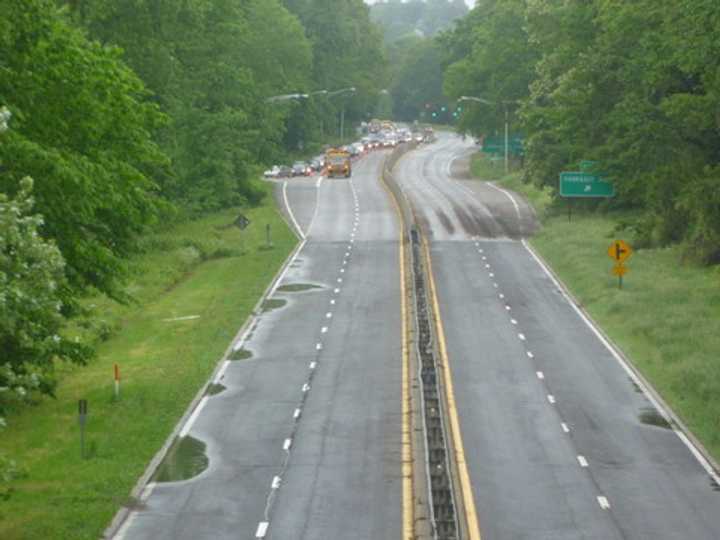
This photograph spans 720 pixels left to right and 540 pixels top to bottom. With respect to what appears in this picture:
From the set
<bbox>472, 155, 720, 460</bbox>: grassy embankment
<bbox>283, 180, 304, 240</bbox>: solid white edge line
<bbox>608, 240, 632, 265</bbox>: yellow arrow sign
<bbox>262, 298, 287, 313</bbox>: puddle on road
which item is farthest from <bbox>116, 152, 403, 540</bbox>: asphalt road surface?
<bbox>283, 180, 304, 240</bbox>: solid white edge line

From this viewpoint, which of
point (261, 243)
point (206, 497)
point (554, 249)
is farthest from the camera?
point (261, 243)

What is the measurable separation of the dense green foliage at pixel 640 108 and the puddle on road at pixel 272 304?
16407 mm

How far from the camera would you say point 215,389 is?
125ft

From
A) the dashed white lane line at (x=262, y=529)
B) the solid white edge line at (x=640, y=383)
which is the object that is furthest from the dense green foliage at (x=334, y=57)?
the dashed white lane line at (x=262, y=529)

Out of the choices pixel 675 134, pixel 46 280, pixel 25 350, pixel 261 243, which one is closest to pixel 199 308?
pixel 261 243

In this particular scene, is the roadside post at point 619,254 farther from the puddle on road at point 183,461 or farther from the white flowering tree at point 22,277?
the white flowering tree at point 22,277

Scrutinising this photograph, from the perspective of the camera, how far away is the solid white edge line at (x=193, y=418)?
Result: 33.2m

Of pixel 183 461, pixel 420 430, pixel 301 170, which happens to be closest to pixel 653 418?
pixel 420 430

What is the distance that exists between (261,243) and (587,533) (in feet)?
162

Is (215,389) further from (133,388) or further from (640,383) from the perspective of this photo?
(640,383)

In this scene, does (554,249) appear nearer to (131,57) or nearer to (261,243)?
(261,243)

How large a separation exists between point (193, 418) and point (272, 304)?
737 inches

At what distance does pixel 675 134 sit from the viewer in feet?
211

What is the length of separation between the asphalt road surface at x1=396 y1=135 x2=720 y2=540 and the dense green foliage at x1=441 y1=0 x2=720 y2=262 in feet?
24.6
